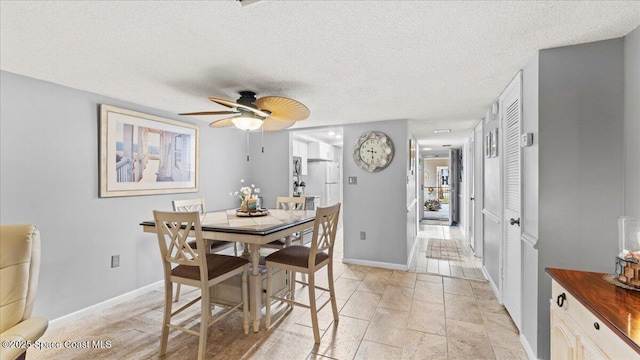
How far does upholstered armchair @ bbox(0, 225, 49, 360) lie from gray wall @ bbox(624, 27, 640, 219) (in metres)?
3.11

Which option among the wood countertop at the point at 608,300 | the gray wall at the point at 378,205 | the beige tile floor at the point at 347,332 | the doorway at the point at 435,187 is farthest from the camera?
the doorway at the point at 435,187

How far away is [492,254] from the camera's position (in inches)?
126

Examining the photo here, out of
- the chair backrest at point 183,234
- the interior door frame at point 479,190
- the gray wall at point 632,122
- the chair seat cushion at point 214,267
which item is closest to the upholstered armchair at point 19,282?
the chair backrest at point 183,234

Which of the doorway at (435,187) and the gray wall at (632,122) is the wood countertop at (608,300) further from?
the doorway at (435,187)

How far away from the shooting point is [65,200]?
98.6 inches

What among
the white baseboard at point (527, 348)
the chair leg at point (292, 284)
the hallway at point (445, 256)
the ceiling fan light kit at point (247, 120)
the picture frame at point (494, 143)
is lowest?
the hallway at point (445, 256)

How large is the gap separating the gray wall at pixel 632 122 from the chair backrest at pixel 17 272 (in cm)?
320

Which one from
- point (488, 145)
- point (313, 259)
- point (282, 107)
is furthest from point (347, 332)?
point (488, 145)

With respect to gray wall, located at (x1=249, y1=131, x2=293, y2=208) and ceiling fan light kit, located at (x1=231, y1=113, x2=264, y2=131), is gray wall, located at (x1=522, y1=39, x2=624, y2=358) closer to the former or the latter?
ceiling fan light kit, located at (x1=231, y1=113, x2=264, y2=131)

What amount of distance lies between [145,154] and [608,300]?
3.78 m

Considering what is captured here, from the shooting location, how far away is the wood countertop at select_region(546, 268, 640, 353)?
86 centimetres

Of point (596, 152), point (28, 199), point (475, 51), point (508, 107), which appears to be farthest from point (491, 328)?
point (28, 199)

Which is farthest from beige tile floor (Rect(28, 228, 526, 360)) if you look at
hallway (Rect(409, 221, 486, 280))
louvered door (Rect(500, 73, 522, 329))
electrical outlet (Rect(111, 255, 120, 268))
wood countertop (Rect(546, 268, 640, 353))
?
wood countertop (Rect(546, 268, 640, 353))

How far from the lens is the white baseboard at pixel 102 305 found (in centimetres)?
243
